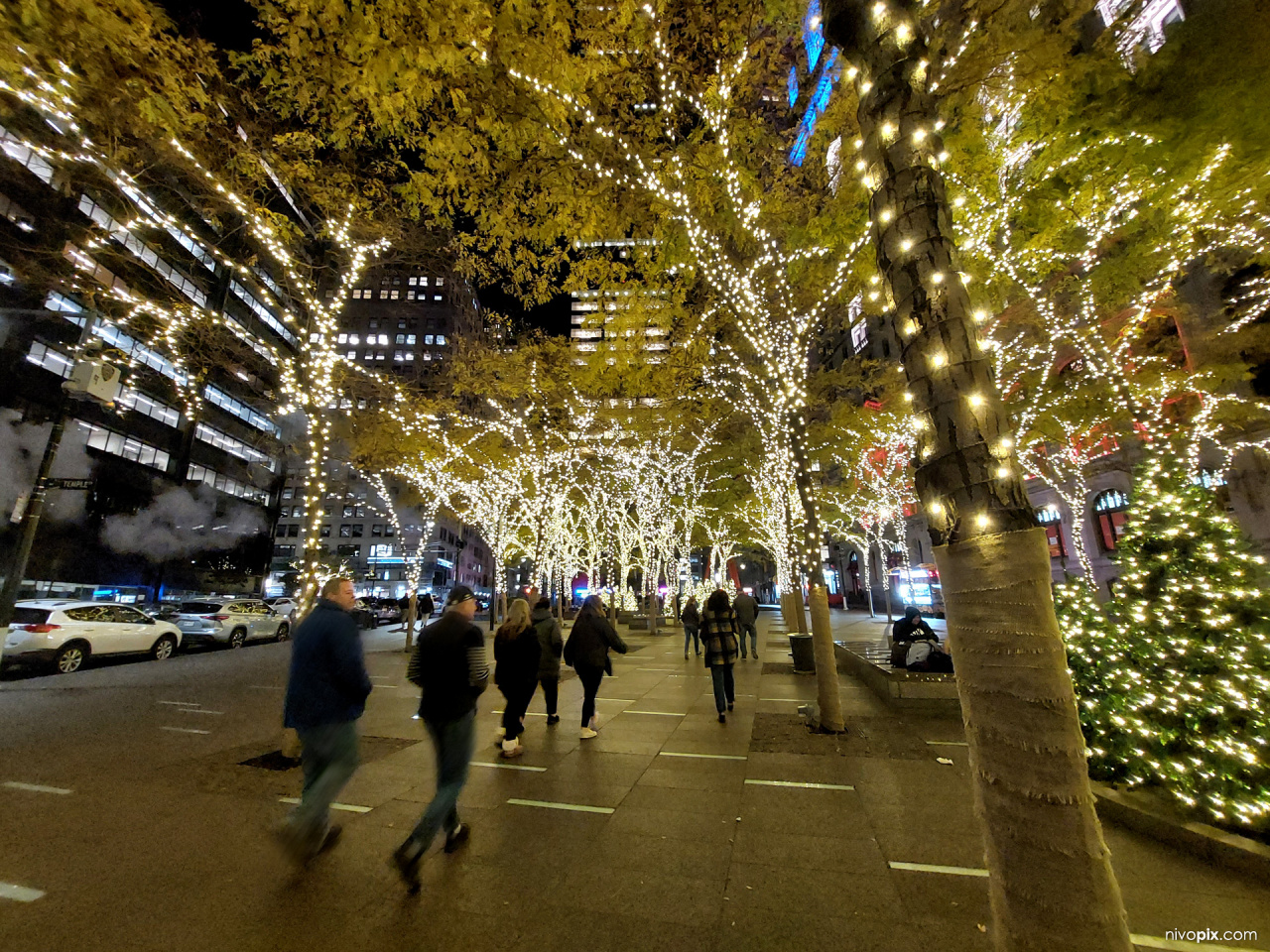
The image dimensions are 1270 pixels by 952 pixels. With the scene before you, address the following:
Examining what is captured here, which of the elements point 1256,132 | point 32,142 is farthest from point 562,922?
point 1256,132

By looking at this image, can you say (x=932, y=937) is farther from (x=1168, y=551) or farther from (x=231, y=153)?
(x=231, y=153)

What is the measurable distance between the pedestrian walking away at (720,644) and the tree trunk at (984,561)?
5735mm

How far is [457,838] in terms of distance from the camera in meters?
3.89

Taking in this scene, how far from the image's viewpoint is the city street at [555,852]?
287 cm

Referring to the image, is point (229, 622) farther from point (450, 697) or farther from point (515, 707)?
point (450, 697)

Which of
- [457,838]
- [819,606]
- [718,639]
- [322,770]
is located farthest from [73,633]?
[819,606]

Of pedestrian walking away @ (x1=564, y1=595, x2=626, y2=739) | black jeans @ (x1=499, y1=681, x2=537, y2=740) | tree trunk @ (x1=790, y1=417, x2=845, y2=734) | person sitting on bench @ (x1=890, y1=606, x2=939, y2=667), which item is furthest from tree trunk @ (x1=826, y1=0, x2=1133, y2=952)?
person sitting on bench @ (x1=890, y1=606, x2=939, y2=667)

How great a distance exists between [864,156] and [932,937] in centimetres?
416

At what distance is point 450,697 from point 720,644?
15.2 ft

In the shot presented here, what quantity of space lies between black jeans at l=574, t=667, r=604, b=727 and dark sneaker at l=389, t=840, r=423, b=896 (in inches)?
142

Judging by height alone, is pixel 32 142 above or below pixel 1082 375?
below

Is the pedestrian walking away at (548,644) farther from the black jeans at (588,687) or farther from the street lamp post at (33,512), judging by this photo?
the street lamp post at (33,512)

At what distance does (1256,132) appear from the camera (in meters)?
6.47

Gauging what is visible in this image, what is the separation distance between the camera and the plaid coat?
7594 mm
